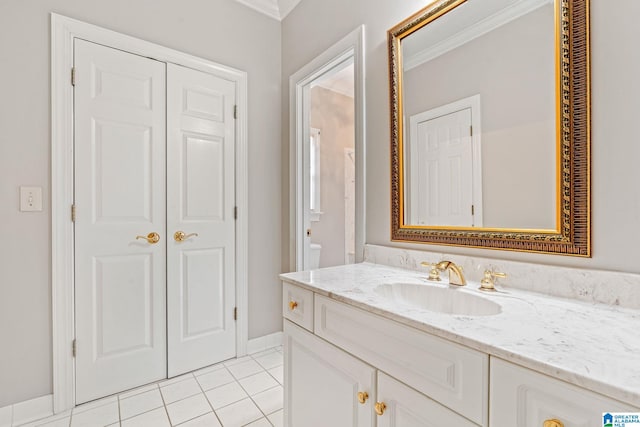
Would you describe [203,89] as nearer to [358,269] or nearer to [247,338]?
[358,269]

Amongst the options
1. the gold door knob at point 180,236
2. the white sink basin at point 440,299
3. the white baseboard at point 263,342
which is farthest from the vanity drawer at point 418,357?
the white baseboard at point 263,342

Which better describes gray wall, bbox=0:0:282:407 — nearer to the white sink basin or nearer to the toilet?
the white sink basin

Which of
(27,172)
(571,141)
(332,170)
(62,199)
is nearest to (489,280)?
(571,141)

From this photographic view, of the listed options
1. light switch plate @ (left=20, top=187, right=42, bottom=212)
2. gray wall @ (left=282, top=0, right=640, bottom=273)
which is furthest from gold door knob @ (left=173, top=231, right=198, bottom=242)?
gray wall @ (left=282, top=0, right=640, bottom=273)

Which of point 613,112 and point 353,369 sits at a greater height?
point 613,112

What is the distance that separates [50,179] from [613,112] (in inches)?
94.9

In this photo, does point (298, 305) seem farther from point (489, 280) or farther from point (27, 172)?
point (27, 172)

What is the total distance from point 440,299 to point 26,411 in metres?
2.12

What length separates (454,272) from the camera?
1140 millimetres

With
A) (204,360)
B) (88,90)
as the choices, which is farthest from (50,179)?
(204,360)

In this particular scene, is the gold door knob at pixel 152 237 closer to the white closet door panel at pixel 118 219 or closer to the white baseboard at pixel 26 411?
the white closet door panel at pixel 118 219

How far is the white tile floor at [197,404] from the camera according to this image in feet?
5.13

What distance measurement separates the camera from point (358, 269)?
4.81ft

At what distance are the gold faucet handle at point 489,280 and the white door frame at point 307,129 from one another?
0.72 metres
